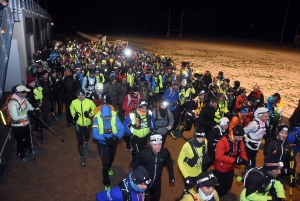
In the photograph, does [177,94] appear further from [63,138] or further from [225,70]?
[225,70]

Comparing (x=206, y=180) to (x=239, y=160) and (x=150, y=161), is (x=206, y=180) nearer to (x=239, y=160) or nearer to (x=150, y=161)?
(x=150, y=161)

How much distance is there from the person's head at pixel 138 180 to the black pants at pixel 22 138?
4.27 meters

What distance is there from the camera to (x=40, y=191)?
555cm

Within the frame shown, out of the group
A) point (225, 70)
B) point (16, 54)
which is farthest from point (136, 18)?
point (16, 54)

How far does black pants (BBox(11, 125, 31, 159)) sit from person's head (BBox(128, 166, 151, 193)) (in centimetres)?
427

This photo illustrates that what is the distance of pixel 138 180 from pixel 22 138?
4532mm

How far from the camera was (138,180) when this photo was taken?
3229 millimetres

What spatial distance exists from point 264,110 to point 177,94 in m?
3.22

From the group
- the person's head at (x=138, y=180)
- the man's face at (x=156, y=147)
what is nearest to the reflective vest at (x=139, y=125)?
the man's face at (x=156, y=147)

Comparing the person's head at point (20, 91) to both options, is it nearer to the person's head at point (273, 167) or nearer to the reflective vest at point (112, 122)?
the reflective vest at point (112, 122)

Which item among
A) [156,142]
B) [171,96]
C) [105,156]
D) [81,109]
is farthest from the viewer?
[171,96]

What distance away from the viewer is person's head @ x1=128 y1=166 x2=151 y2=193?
323cm

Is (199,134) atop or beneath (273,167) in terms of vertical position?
atop

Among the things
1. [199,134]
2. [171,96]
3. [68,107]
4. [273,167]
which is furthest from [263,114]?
[68,107]
